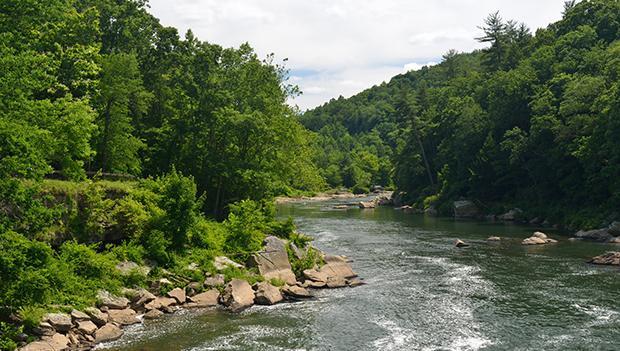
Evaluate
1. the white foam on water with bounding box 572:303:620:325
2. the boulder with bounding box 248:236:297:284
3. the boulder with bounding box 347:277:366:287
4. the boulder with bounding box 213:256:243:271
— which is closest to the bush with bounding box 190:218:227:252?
the boulder with bounding box 213:256:243:271

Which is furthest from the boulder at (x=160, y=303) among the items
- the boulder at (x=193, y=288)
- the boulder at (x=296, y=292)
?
the boulder at (x=296, y=292)

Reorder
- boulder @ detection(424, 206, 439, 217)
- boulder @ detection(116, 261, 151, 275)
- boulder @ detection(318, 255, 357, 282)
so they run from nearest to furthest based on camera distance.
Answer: boulder @ detection(116, 261, 151, 275) < boulder @ detection(318, 255, 357, 282) < boulder @ detection(424, 206, 439, 217)

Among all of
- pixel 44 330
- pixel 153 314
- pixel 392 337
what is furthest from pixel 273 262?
pixel 44 330

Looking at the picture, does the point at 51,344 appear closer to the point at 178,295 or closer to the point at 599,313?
the point at 178,295

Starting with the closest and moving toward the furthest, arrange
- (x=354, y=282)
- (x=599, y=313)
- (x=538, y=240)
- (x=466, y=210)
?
(x=599, y=313), (x=354, y=282), (x=538, y=240), (x=466, y=210)

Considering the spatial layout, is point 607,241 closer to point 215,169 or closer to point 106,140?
point 215,169

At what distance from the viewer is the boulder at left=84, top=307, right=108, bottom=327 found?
81.9 ft

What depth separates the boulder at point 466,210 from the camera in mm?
78181

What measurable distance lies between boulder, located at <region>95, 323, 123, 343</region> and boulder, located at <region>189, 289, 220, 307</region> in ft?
17.2

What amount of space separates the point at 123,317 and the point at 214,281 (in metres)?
6.55

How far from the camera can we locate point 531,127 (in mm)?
70250

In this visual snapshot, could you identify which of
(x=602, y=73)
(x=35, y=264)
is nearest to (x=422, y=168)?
(x=602, y=73)

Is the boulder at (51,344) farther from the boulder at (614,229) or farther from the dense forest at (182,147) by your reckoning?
the boulder at (614,229)

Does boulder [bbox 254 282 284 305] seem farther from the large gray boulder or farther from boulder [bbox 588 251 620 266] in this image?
boulder [bbox 588 251 620 266]
